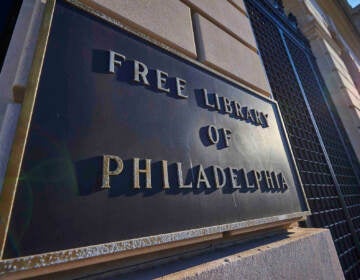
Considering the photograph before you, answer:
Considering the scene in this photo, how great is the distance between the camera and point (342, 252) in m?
2.57

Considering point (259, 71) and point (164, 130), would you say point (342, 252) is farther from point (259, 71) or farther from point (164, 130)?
point (164, 130)

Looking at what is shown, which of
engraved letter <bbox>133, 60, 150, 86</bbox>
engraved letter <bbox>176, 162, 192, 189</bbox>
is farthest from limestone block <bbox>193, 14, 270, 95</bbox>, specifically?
engraved letter <bbox>176, 162, 192, 189</bbox>

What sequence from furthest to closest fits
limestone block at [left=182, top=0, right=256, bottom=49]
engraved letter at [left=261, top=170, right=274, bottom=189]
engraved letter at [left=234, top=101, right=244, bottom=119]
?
1. limestone block at [left=182, top=0, right=256, bottom=49]
2. engraved letter at [left=234, top=101, right=244, bottom=119]
3. engraved letter at [left=261, top=170, right=274, bottom=189]

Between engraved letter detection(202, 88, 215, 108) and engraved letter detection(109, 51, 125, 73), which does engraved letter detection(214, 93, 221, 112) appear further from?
engraved letter detection(109, 51, 125, 73)

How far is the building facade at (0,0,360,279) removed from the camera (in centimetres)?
66

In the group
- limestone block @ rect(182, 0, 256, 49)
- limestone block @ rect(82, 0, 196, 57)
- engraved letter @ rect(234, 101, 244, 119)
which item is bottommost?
engraved letter @ rect(234, 101, 244, 119)

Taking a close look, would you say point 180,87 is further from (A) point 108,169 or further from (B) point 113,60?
(A) point 108,169

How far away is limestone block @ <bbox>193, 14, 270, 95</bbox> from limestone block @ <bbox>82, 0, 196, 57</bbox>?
0.12 meters

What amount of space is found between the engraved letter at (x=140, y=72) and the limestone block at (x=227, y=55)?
0.73 m

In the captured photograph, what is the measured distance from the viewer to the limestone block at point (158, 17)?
126 cm

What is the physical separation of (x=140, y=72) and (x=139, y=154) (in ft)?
1.56

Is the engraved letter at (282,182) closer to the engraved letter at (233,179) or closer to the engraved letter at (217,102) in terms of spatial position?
the engraved letter at (233,179)

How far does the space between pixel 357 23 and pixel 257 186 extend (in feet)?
40.0

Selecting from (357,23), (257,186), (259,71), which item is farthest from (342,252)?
(357,23)
